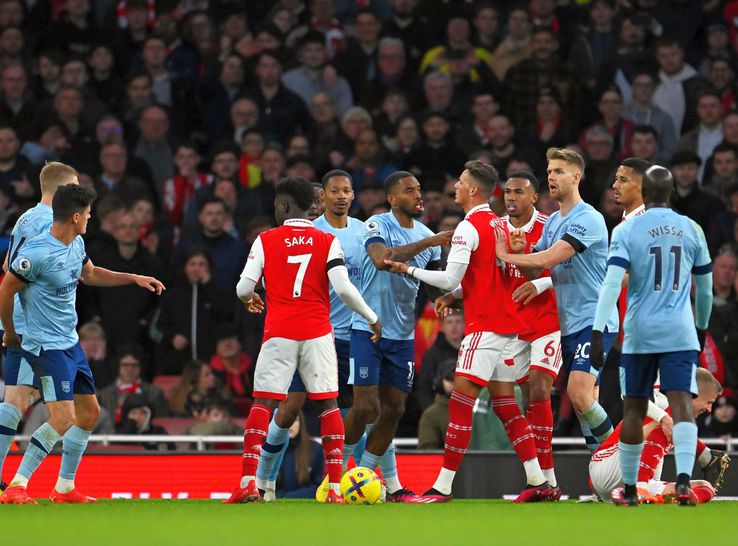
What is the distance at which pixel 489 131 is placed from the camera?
17.0 metres

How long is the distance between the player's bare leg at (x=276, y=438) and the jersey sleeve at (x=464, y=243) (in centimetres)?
161

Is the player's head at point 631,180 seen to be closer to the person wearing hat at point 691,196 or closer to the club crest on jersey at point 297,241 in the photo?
the club crest on jersey at point 297,241

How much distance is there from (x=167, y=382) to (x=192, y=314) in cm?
81

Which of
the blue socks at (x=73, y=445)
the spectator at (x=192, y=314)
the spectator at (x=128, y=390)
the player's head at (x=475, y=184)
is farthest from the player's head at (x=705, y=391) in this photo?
the spectator at (x=192, y=314)

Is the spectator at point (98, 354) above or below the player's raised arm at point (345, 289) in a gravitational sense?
below

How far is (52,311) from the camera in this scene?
10180 millimetres

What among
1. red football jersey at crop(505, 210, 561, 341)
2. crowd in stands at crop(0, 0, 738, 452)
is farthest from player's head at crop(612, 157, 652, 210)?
crowd in stands at crop(0, 0, 738, 452)

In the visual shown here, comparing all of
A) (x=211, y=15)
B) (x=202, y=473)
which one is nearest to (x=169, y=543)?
(x=202, y=473)

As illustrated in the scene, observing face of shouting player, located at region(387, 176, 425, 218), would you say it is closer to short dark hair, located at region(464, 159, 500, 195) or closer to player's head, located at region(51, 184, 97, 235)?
short dark hair, located at region(464, 159, 500, 195)

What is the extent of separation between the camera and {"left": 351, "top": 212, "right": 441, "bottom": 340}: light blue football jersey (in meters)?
11.4

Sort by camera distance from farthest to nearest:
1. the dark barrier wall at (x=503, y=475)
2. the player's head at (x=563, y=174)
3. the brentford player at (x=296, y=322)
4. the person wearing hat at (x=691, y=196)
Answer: the person wearing hat at (x=691, y=196) → the dark barrier wall at (x=503, y=475) → the player's head at (x=563, y=174) → the brentford player at (x=296, y=322)

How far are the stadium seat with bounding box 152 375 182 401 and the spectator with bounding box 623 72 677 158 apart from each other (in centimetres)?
636

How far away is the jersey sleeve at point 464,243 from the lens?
34.0 ft

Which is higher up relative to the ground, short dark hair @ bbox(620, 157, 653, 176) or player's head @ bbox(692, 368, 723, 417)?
short dark hair @ bbox(620, 157, 653, 176)
